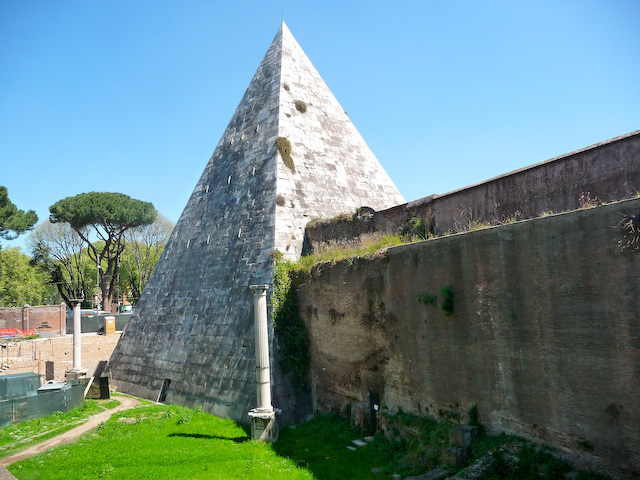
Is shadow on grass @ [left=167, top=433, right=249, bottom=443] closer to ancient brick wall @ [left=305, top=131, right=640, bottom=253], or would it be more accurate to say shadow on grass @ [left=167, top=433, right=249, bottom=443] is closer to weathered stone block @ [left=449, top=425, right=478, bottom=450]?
weathered stone block @ [left=449, top=425, right=478, bottom=450]

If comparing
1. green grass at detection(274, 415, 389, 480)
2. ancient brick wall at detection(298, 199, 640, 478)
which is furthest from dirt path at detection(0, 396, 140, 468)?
ancient brick wall at detection(298, 199, 640, 478)

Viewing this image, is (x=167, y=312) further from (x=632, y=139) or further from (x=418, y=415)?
(x=632, y=139)

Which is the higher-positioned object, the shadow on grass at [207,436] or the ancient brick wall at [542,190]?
the ancient brick wall at [542,190]

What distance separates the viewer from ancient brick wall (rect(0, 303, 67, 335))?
26.7 metres

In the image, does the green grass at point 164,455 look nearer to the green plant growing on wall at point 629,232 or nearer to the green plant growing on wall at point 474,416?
the green plant growing on wall at point 474,416

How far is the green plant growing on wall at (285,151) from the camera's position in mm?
12492

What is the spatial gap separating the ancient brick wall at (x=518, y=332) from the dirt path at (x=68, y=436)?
5959mm

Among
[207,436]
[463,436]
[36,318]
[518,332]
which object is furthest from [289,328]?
[36,318]

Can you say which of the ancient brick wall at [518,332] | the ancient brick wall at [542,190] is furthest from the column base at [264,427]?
the ancient brick wall at [542,190]

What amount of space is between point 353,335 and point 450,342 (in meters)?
2.44

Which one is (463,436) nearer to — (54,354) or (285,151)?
(285,151)

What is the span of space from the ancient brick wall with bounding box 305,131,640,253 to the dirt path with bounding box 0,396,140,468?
8018 mm

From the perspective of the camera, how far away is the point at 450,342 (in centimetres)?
690

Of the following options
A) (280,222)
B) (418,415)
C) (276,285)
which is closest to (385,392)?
(418,415)
